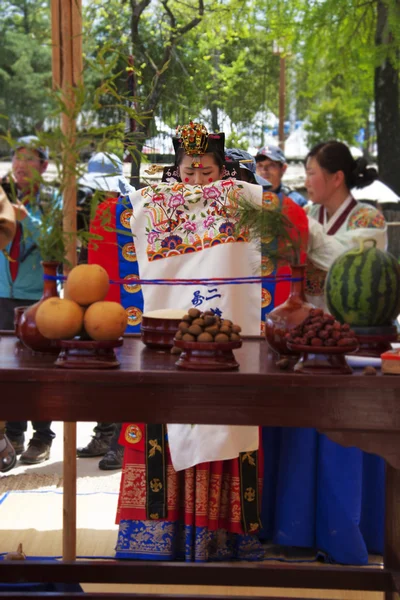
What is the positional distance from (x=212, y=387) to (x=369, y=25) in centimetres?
526

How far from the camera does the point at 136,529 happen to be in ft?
10.4

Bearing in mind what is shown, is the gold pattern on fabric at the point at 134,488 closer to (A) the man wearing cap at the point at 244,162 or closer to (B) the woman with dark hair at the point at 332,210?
(B) the woman with dark hair at the point at 332,210

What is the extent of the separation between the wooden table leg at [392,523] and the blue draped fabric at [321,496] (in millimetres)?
566

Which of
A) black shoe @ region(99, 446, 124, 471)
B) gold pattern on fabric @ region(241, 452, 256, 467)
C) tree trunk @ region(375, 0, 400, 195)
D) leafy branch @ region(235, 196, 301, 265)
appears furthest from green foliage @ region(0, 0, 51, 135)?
leafy branch @ region(235, 196, 301, 265)

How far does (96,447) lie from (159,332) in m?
2.61

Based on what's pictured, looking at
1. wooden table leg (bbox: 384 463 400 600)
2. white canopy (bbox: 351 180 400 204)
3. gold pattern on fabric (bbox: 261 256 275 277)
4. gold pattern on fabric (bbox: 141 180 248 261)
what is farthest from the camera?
white canopy (bbox: 351 180 400 204)

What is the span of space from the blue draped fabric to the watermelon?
1.17 meters

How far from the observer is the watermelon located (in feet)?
6.92

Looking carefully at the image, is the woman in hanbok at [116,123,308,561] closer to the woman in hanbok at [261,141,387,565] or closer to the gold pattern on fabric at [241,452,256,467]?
the gold pattern on fabric at [241,452,256,467]

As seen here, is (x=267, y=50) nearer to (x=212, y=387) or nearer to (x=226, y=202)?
(x=226, y=202)

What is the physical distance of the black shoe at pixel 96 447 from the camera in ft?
15.4

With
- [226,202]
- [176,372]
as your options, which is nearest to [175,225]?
[226,202]

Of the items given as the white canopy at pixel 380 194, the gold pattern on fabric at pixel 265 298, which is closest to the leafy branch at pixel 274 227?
the gold pattern on fabric at pixel 265 298

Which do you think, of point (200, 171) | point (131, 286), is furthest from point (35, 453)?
point (200, 171)
